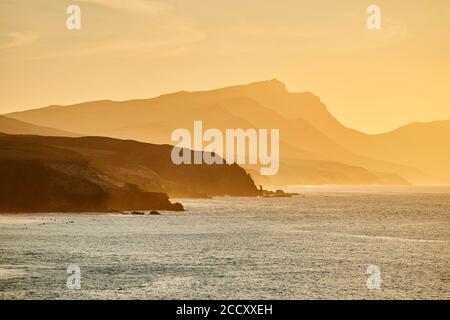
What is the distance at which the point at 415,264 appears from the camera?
8181 cm

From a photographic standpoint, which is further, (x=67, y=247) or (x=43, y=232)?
(x=43, y=232)

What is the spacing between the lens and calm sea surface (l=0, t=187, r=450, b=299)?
204ft

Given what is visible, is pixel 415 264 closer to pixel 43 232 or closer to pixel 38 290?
pixel 38 290

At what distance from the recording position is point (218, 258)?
85.4 m

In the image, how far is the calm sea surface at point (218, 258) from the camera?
6228 centimetres

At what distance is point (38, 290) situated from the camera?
60031 mm

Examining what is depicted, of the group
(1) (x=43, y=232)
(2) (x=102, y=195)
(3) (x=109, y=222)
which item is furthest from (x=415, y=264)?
(2) (x=102, y=195)

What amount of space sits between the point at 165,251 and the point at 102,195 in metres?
83.6

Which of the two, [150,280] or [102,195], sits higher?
[102,195]
